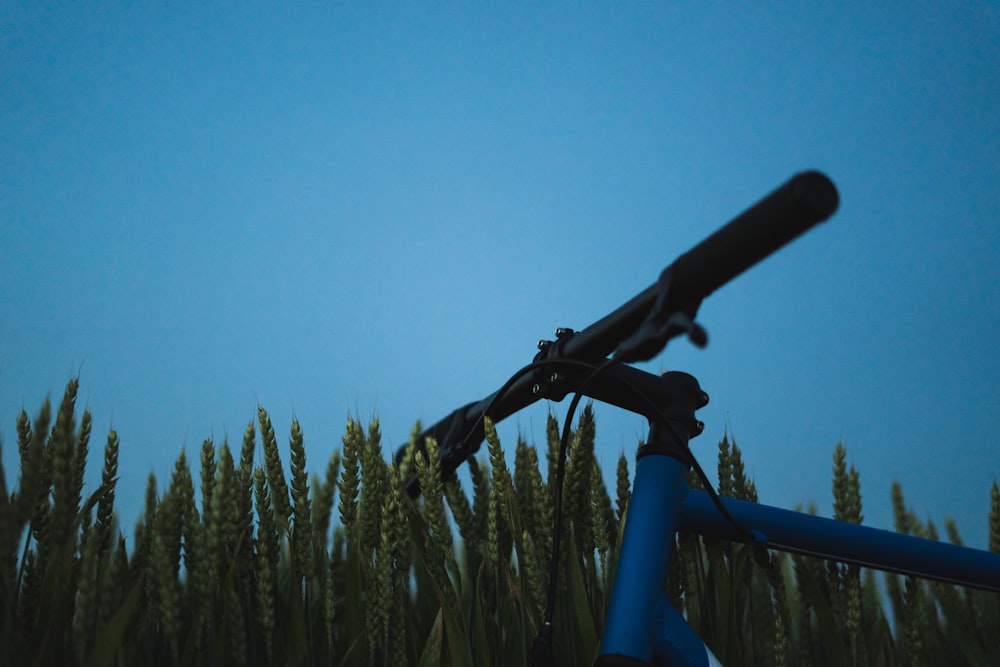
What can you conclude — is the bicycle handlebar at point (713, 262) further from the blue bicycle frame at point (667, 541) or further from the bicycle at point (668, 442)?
the blue bicycle frame at point (667, 541)

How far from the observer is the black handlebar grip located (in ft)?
2.01

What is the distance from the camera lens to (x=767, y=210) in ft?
2.04

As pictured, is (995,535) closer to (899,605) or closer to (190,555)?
(899,605)

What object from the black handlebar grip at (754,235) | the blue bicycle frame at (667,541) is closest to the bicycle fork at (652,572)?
the blue bicycle frame at (667,541)

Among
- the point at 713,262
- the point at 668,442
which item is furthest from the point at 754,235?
the point at 668,442

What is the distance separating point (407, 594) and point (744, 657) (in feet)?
2.31

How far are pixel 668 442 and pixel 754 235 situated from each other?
40 centimetres

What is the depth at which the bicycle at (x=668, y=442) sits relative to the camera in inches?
25.7

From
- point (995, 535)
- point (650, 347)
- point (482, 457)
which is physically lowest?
point (650, 347)

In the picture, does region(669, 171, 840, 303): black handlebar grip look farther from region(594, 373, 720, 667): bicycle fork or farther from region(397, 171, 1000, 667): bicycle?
region(594, 373, 720, 667): bicycle fork

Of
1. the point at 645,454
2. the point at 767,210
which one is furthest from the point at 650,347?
the point at 645,454

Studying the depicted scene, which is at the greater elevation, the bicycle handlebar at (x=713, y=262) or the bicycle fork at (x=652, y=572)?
the bicycle handlebar at (x=713, y=262)

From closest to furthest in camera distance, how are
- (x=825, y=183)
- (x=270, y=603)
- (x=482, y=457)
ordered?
(x=825, y=183) → (x=270, y=603) → (x=482, y=457)

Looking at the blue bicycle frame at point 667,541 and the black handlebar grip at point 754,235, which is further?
the blue bicycle frame at point 667,541
